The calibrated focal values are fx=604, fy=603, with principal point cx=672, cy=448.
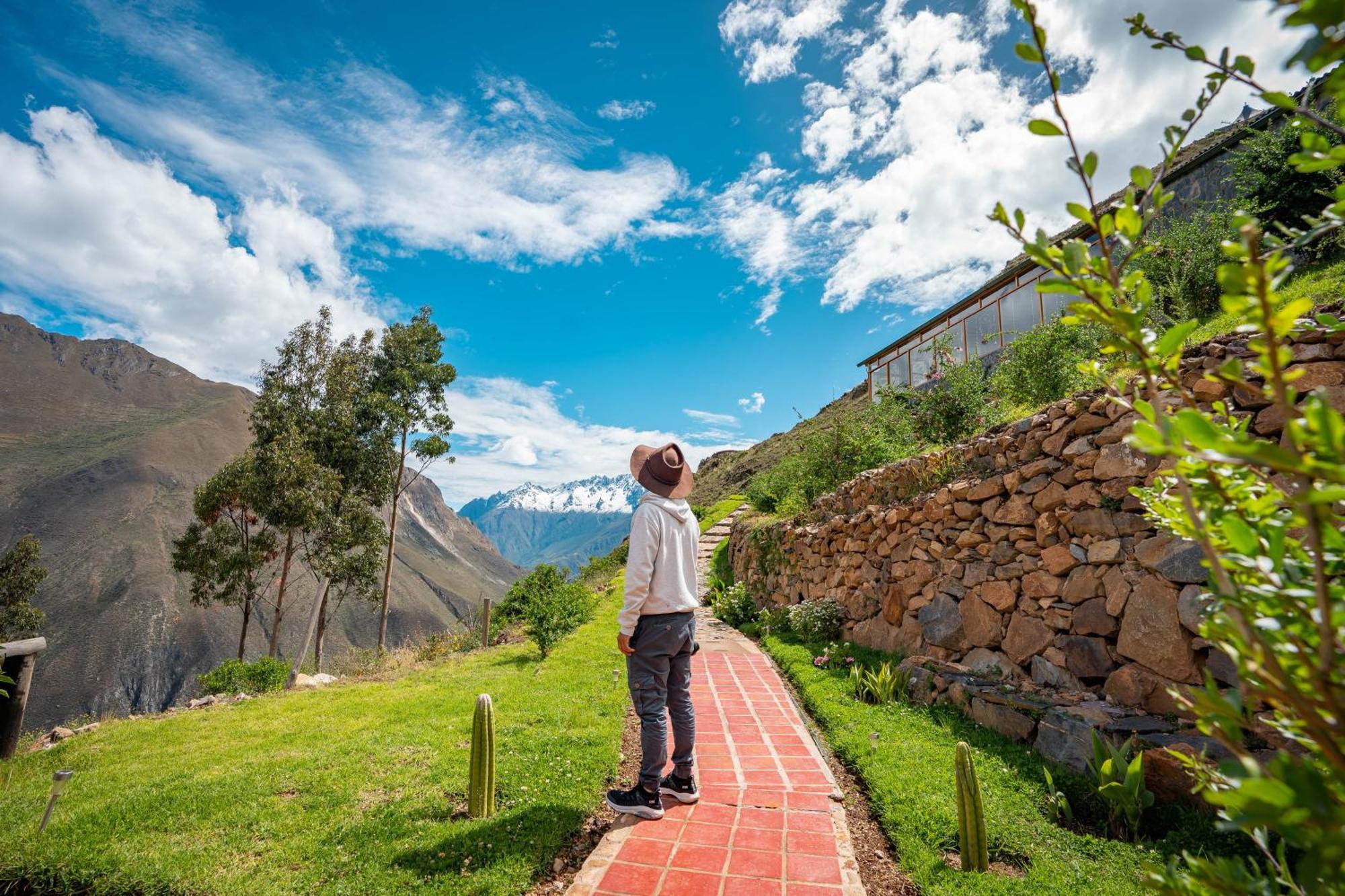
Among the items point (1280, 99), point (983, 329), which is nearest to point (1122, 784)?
point (1280, 99)

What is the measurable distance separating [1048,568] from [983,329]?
14536 mm

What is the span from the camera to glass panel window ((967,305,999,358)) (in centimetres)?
1759

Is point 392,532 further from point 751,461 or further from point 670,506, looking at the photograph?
point 751,461

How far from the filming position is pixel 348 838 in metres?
3.68

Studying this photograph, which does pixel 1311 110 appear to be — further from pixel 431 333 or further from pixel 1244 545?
pixel 431 333

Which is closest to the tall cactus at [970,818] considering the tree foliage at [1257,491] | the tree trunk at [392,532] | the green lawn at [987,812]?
the green lawn at [987,812]

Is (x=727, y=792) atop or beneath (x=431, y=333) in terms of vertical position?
beneath

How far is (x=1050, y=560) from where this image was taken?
18.4 feet

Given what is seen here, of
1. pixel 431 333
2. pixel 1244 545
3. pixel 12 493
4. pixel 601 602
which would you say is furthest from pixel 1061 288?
pixel 12 493

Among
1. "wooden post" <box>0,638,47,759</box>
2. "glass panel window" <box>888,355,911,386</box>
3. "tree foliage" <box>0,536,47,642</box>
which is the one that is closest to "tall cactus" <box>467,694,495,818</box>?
"wooden post" <box>0,638,47,759</box>

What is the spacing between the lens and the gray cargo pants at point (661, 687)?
3812 mm

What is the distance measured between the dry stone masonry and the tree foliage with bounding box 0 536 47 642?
34287 mm

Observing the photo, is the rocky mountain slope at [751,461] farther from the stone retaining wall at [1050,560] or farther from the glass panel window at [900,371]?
the stone retaining wall at [1050,560]

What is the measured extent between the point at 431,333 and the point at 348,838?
64.9 ft
